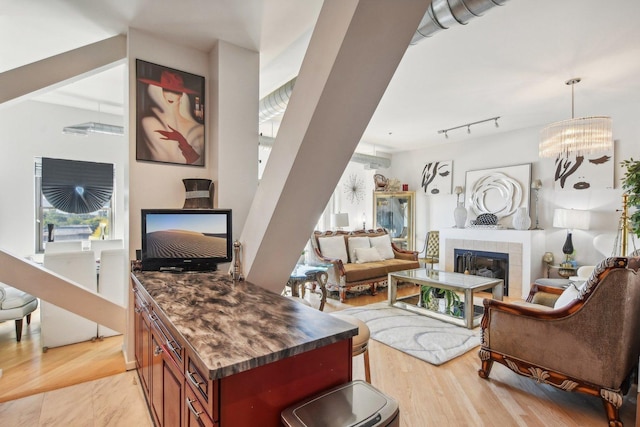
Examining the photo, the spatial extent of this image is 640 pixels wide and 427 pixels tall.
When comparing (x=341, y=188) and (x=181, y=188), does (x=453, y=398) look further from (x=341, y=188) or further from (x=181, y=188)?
(x=341, y=188)

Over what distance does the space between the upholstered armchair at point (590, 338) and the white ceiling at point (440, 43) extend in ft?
6.19

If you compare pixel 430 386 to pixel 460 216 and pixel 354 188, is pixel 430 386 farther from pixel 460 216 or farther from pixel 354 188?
pixel 354 188

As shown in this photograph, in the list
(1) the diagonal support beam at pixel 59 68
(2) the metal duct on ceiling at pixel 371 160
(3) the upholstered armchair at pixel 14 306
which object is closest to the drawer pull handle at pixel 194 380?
(1) the diagonal support beam at pixel 59 68

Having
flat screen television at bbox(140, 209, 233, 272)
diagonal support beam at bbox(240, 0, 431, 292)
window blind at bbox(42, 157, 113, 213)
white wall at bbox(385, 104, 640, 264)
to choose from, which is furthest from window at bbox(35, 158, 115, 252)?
white wall at bbox(385, 104, 640, 264)

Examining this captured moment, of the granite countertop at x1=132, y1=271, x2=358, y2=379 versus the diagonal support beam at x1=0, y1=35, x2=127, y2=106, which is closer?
the granite countertop at x1=132, y1=271, x2=358, y2=379

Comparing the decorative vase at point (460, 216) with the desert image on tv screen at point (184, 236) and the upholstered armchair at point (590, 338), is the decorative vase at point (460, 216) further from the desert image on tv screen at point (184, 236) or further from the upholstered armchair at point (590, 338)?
the desert image on tv screen at point (184, 236)

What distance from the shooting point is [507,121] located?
16.4ft

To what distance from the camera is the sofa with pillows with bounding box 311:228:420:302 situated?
4836mm

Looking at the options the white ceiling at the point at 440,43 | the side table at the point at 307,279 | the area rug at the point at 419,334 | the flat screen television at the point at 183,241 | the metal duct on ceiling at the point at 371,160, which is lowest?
the area rug at the point at 419,334

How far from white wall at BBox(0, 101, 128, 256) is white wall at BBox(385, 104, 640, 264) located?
571cm

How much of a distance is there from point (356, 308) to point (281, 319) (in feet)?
10.2

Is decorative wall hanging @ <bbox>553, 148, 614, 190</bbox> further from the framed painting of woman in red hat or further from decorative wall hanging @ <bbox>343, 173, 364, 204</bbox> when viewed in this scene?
the framed painting of woman in red hat

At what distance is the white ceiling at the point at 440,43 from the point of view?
91.3 inches

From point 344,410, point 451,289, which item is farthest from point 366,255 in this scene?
point 344,410
